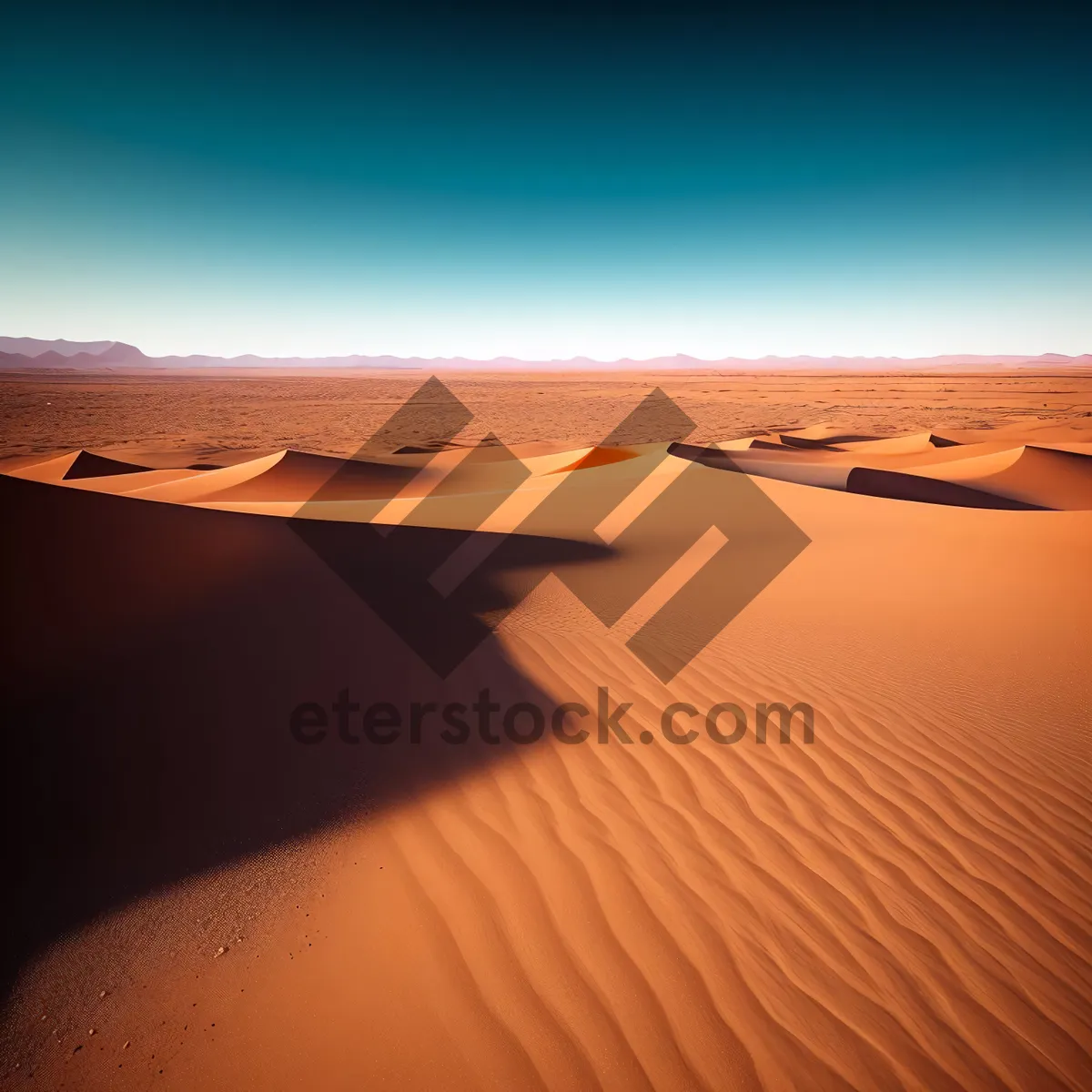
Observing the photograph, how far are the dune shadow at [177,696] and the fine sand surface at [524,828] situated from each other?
0.02 meters

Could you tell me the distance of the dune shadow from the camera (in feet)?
9.21

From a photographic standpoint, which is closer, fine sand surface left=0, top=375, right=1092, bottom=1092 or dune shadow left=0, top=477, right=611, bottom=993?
fine sand surface left=0, top=375, right=1092, bottom=1092

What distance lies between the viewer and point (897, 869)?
302 centimetres

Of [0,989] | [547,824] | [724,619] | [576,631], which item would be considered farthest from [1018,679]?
[0,989]

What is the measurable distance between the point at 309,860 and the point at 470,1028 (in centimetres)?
115

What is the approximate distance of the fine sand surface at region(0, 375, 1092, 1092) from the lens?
7.13 feet

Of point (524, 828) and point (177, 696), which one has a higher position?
point (177, 696)

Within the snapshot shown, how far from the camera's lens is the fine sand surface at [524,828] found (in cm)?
217

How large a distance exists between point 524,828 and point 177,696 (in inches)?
94.1

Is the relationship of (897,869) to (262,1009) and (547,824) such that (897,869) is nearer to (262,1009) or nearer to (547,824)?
(547,824)

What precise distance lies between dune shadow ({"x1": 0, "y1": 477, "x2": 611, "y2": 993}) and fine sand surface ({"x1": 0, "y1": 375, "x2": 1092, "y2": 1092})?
0.02 metres

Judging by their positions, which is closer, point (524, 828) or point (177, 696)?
point (524, 828)

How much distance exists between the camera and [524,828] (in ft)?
10.3

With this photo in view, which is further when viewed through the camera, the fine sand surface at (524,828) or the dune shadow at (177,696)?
the dune shadow at (177,696)
